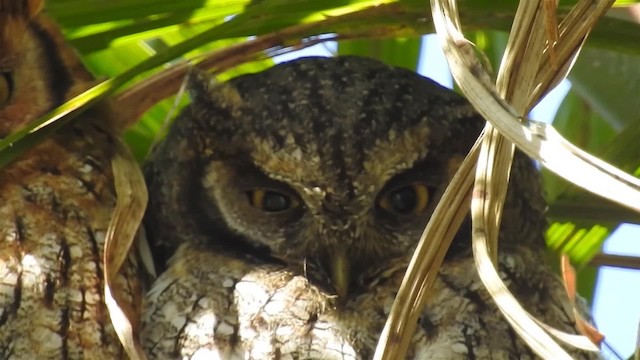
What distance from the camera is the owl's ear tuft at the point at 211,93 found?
97.3 inches

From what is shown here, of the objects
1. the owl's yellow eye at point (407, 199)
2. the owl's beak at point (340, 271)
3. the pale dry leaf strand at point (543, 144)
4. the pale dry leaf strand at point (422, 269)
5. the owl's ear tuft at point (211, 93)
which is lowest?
the owl's beak at point (340, 271)

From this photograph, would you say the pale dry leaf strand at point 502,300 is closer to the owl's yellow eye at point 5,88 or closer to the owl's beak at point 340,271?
the owl's beak at point 340,271

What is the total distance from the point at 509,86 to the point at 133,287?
0.91m

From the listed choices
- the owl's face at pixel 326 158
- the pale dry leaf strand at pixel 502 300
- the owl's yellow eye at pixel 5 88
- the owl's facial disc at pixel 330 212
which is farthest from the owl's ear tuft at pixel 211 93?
the pale dry leaf strand at pixel 502 300

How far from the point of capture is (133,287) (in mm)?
2266

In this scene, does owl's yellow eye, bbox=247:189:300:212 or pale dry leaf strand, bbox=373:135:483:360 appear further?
owl's yellow eye, bbox=247:189:300:212

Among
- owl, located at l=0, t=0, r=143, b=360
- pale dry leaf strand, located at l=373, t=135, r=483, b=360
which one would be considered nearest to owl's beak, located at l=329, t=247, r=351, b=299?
owl, located at l=0, t=0, r=143, b=360

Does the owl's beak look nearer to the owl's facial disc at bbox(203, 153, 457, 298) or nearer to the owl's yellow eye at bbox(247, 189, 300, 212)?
the owl's facial disc at bbox(203, 153, 457, 298)

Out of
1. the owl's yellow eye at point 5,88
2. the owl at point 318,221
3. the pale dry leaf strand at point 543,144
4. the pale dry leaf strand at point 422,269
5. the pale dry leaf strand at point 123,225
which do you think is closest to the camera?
the pale dry leaf strand at point 543,144

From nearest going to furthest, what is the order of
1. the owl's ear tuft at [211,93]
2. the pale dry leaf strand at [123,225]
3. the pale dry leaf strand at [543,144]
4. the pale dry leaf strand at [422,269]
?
the pale dry leaf strand at [543,144]
the pale dry leaf strand at [422,269]
the pale dry leaf strand at [123,225]
the owl's ear tuft at [211,93]

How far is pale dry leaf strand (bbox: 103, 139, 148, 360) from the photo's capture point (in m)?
2.02

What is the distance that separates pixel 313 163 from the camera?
91.7 inches

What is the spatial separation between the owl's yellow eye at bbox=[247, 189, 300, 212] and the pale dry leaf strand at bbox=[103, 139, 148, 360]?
245 mm

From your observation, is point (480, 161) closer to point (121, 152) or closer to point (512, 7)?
point (512, 7)
